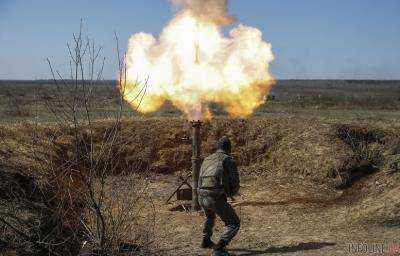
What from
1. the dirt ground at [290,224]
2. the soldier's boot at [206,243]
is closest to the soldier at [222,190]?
the soldier's boot at [206,243]

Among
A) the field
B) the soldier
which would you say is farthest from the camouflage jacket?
the field

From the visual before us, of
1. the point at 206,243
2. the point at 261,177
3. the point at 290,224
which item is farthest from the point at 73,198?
the point at 261,177

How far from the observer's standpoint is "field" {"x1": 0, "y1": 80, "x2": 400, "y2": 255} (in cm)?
1028

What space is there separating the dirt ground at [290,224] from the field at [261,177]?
0.03 meters

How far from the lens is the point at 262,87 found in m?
14.2

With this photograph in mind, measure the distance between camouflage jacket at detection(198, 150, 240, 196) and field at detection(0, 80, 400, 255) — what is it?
1218mm

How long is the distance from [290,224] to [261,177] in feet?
18.9

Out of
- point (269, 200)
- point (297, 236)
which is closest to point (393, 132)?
point (269, 200)

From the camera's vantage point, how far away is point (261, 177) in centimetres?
1786

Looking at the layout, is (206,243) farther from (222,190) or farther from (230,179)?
(230,179)

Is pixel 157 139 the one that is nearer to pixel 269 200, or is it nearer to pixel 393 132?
pixel 269 200

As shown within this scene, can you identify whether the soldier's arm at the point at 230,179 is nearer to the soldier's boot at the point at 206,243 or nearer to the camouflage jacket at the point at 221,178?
the camouflage jacket at the point at 221,178

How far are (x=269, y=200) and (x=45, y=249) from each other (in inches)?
275

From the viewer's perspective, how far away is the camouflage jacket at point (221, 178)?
9516 mm
